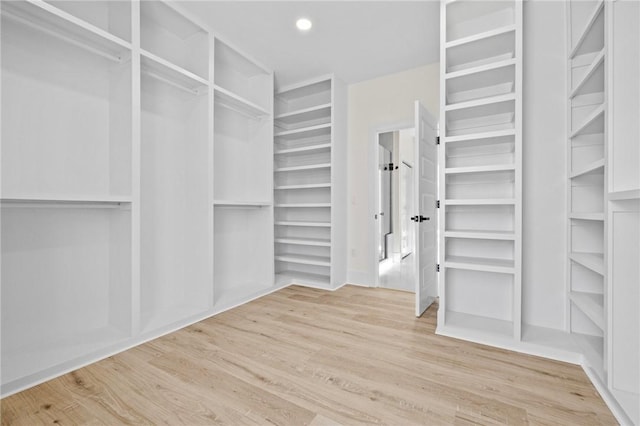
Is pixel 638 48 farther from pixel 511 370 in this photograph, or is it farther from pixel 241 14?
pixel 241 14

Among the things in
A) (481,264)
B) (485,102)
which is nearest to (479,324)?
(481,264)

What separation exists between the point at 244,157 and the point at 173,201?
111cm

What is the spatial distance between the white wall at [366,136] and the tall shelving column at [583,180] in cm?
153

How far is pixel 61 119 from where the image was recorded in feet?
6.54

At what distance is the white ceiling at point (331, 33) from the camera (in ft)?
8.06

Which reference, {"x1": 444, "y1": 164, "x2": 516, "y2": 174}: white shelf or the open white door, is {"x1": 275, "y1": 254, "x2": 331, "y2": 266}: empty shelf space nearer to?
the open white door

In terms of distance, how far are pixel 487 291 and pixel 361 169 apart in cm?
205

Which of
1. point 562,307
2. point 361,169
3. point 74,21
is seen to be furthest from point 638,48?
point 74,21

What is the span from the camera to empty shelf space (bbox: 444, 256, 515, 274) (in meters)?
2.16

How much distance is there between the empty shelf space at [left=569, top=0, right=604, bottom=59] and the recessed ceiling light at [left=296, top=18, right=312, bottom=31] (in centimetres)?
207

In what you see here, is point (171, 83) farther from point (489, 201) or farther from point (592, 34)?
point (592, 34)

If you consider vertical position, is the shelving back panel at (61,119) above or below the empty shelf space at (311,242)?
above

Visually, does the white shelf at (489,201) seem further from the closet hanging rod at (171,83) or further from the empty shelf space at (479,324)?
the closet hanging rod at (171,83)

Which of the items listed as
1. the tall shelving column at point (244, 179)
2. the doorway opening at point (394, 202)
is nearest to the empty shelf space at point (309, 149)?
the tall shelving column at point (244, 179)
